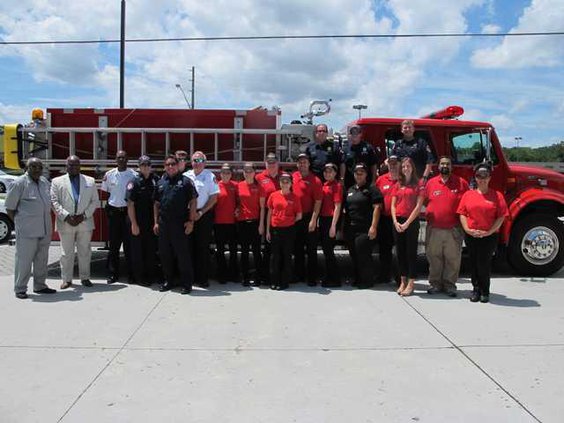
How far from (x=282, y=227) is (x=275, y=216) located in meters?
0.17

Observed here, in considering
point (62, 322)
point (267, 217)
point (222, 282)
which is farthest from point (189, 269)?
point (62, 322)

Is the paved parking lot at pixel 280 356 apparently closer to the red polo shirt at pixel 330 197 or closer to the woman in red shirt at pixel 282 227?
the woman in red shirt at pixel 282 227

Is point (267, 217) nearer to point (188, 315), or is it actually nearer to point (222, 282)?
point (222, 282)

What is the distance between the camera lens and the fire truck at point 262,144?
7.88 m

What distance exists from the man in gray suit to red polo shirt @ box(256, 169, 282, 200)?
278cm

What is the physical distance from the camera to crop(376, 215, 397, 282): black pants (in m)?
7.28

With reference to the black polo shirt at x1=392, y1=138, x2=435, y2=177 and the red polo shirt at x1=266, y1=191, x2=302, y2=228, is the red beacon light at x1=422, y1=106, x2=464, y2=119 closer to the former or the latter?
the black polo shirt at x1=392, y1=138, x2=435, y2=177

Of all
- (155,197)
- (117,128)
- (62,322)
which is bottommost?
(62,322)

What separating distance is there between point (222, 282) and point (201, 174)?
156 centimetres

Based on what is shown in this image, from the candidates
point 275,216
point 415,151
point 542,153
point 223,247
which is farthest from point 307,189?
point 542,153

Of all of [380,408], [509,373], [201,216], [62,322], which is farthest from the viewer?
[201,216]

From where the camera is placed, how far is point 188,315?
236 inches

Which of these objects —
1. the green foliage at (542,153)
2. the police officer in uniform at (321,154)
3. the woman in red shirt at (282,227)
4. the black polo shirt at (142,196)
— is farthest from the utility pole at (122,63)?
the green foliage at (542,153)

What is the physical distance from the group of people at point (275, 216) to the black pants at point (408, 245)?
0.04 ft
